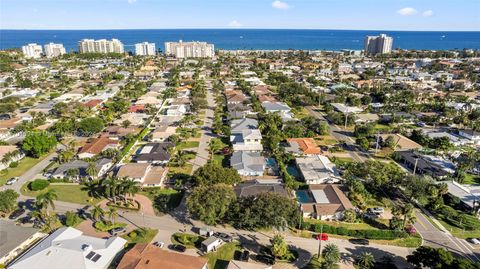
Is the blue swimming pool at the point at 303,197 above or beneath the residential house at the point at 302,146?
beneath

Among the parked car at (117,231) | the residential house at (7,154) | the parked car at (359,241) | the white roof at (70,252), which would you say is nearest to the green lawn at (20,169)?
the residential house at (7,154)

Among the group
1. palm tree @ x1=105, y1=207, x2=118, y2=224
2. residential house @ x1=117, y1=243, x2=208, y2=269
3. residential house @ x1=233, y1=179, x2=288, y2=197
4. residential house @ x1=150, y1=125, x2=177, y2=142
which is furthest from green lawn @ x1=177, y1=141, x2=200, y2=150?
residential house @ x1=117, y1=243, x2=208, y2=269

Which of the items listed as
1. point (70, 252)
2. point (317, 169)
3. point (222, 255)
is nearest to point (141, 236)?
point (70, 252)

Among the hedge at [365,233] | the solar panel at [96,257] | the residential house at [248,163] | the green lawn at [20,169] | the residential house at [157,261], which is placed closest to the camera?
the residential house at [157,261]

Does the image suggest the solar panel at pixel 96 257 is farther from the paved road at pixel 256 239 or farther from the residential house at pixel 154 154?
the residential house at pixel 154 154

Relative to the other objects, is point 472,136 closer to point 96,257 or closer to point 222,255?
point 222,255
